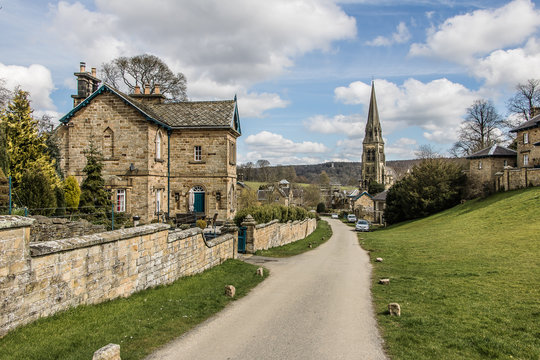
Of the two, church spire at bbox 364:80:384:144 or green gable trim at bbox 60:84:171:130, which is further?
church spire at bbox 364:80:384:144

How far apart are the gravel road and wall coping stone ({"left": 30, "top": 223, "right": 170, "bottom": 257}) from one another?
102 inches

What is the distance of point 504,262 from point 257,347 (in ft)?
36.9

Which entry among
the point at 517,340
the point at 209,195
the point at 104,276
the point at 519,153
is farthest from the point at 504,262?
the point at 519,153

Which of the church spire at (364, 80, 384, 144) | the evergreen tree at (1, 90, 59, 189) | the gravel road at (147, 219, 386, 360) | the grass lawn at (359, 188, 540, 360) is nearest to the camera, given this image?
the gravel road at (147, 219, 386, 360)

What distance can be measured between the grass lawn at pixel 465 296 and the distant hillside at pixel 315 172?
A: 35278mm

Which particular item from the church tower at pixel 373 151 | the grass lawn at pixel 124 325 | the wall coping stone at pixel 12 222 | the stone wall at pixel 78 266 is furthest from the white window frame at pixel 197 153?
the church tower at pixel 373 151

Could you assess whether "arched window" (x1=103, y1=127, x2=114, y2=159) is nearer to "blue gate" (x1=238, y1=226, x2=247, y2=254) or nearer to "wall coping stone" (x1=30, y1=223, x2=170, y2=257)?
"blue gate" (x1=238, y1=226, x2=247, y2=254)

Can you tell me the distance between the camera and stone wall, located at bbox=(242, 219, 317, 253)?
707 inches

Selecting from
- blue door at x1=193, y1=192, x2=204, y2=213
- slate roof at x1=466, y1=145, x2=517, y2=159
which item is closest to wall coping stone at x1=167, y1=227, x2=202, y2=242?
blue door at x1=193, y1=192, x2=204, y2=213

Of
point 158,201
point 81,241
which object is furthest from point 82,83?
point 81,241

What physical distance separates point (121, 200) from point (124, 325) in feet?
53.0

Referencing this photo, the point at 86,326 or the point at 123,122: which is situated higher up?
the point at 123,122

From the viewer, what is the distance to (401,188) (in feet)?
149

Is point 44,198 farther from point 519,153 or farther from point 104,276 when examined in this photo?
point 519,153
